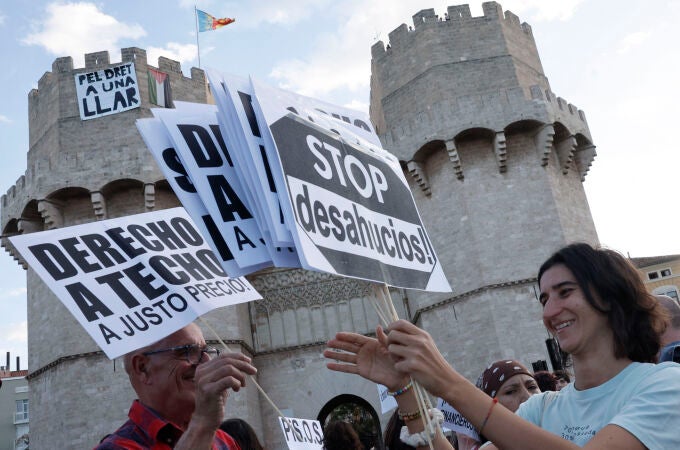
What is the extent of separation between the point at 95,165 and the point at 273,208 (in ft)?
51.9

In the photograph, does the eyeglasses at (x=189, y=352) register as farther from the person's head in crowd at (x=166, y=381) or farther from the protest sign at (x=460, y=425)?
the protest sign at (x=460, y=425)

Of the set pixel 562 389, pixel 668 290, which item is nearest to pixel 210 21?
pixel 562 389

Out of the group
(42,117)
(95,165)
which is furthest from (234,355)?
(42,117)

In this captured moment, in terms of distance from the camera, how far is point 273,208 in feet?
6.38

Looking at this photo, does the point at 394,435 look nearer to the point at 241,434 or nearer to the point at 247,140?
the point at 241,434

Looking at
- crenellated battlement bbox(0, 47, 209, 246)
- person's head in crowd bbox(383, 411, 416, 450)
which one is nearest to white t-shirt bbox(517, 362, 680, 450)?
person's head in crowd bbox(383, 411, 416, 450)

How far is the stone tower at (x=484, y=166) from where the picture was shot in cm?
1593

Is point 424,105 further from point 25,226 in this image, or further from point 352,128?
point 352,128

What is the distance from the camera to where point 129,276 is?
11.1ft

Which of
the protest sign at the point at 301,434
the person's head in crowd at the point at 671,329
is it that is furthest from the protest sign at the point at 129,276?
the person's head in crowd at the point at 671,329

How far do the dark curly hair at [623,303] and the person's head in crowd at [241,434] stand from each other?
2415mm

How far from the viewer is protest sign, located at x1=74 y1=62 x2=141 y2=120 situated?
17516mm

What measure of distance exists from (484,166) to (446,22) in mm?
4547

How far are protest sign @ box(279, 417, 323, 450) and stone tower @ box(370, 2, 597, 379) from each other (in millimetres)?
9958
